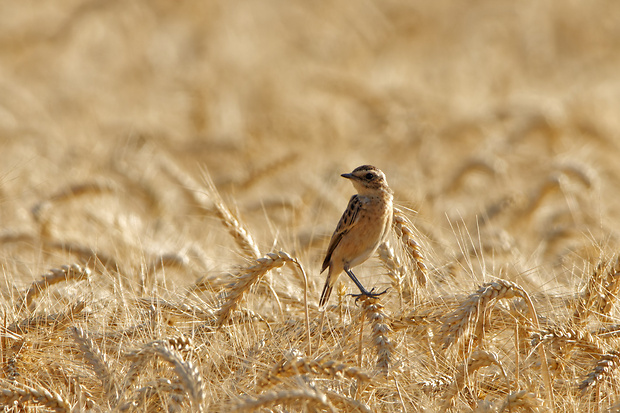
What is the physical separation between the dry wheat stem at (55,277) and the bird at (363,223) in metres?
1.29

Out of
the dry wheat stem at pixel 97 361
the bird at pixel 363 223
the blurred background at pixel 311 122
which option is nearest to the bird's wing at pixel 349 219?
the bird at pixel 363 223

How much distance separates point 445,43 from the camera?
14695 mm

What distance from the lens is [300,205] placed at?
608 cm

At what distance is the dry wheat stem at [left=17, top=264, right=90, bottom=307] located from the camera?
11.9 ft

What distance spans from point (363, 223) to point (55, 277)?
1.65 metres

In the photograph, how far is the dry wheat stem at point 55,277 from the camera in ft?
11.9

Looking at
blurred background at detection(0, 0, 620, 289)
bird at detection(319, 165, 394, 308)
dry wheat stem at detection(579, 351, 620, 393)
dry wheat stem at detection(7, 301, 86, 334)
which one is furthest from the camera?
blurred background at detection(0, 0, 620, 289)

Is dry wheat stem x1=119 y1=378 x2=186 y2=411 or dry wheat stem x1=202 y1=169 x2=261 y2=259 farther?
dry wheat stem x1=202 y1=169 x2=261 y2=259

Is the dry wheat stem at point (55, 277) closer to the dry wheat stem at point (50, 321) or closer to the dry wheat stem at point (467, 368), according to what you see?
the dry wheat stem at point (50, 321)

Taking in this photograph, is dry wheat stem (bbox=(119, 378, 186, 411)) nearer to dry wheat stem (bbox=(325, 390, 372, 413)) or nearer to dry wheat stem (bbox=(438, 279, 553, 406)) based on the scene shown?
dry wheat stem (bbox=(325, 390, 372, 413))

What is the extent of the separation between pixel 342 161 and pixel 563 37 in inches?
351

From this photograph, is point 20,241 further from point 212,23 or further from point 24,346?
point 212,23

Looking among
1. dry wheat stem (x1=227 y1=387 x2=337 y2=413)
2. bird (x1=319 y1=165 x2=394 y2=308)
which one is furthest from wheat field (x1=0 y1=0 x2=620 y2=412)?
bird (x1=319 y1=165 x2=394 y2=308)

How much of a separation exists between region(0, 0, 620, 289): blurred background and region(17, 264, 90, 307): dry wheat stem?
46cm
